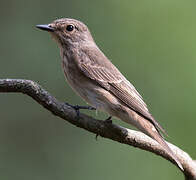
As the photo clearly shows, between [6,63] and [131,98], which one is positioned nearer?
[131,98]

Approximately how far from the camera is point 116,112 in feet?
17.5

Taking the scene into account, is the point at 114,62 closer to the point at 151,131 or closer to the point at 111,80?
the point at 111,80

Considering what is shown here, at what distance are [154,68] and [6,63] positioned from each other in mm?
2048

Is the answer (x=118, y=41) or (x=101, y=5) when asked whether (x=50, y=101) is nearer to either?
(x=118, y=41)

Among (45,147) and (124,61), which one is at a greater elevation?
(124,61)

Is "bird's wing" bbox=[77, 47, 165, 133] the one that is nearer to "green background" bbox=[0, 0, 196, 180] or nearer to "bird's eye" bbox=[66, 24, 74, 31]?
"bird's eye" bbox=[66, 24, 74, 31]

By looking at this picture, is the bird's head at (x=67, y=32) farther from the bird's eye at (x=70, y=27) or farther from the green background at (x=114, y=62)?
the green background at (x=114, y=62)

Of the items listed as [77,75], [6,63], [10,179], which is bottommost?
[10,179]

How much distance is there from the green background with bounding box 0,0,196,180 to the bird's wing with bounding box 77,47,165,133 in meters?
1.02

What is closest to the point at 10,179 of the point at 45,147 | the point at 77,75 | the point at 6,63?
the point at 45,147

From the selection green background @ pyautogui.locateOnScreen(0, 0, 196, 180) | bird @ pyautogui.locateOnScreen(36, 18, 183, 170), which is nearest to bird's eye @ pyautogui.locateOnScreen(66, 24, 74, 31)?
bird @ pyautogui.locateOnScreen(36, 18, 183, 170)

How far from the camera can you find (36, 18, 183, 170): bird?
5238 mm

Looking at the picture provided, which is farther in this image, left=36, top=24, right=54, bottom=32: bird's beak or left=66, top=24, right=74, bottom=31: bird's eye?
left=66, top=24, right=74, bottom=31: bird's eye

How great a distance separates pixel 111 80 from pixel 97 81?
0.52ft
